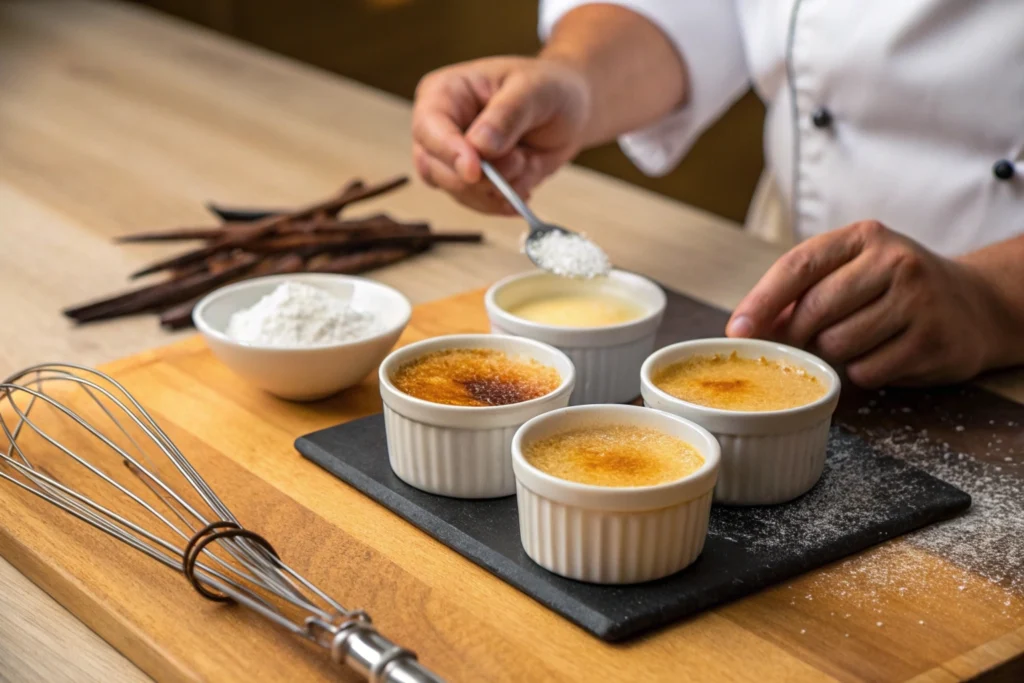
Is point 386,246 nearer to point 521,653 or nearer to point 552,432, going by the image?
point 552,432

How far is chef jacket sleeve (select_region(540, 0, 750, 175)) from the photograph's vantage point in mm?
1818

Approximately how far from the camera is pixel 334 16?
13.1 feet

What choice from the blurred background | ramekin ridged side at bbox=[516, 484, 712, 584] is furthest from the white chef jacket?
the blurred background

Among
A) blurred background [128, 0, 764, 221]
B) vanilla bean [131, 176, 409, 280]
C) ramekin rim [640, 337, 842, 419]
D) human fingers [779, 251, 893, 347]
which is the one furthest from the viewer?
blurred background [128, 0, 764, 221]

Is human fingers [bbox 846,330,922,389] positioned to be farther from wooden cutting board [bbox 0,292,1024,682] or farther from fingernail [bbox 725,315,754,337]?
wooden cutting board [bbox 0,292,1024,682]

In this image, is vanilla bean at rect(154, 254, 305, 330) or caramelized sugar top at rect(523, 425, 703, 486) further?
vanilla bean at rect(154, 254, 305, 330)

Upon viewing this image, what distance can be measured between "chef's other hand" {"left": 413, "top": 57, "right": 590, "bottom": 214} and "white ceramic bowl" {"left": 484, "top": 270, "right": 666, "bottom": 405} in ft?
0.75

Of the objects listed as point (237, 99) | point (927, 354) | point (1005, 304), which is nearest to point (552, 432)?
point (927, 354)

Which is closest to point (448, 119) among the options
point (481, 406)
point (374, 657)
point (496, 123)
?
point (496, 123)

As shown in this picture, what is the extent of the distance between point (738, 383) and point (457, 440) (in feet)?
0.92

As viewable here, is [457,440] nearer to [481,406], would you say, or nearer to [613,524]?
[481,406]

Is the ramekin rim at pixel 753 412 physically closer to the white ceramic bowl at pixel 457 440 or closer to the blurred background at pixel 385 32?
the white ceramic bowl at pixel 457 440

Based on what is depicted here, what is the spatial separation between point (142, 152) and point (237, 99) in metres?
0.30

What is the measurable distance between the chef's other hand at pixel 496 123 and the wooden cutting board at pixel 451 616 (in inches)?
22.0
